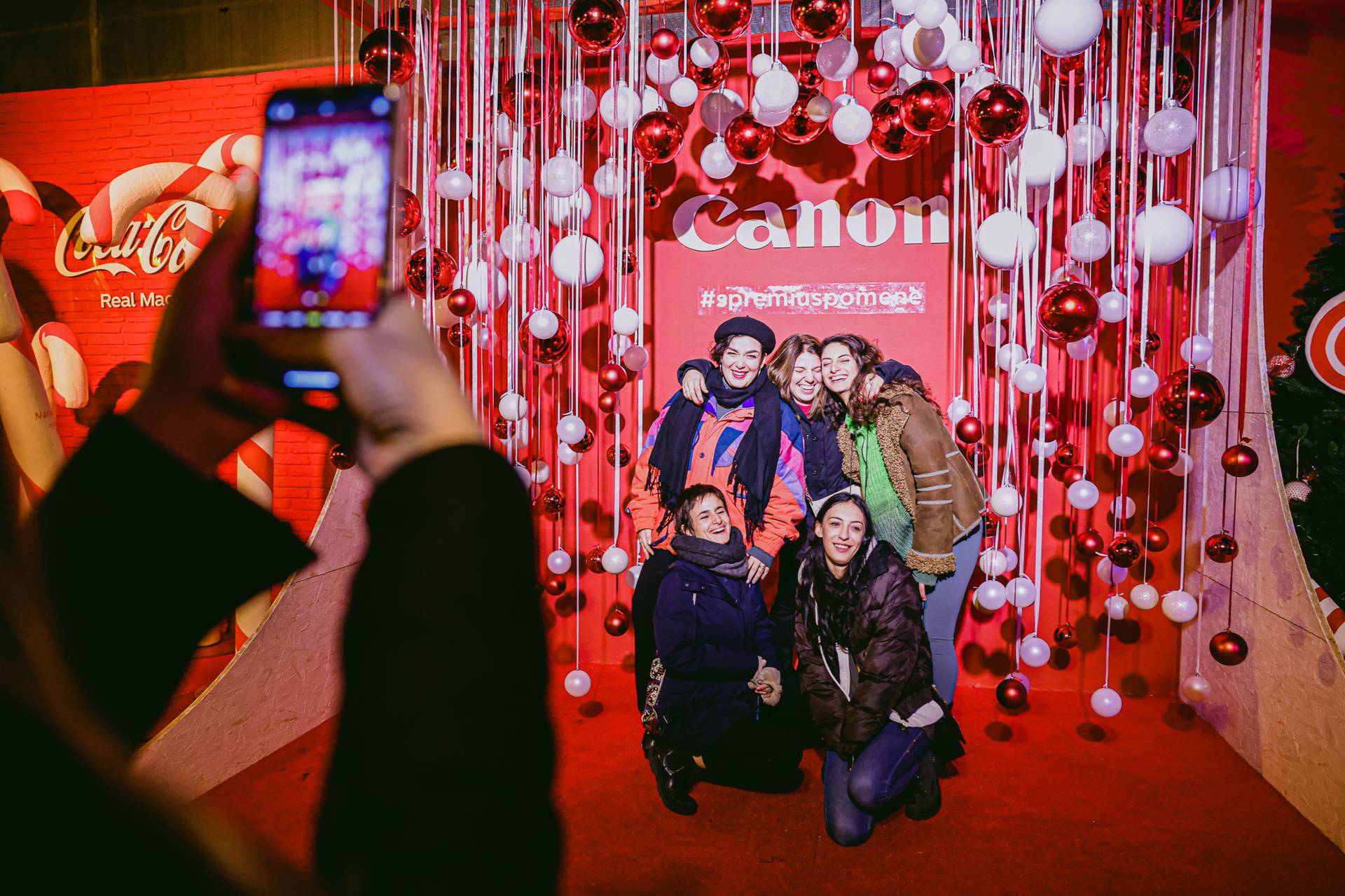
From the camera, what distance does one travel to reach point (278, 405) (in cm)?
45

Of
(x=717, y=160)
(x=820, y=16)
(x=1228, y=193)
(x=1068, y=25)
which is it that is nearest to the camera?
(x=1068, y=25)

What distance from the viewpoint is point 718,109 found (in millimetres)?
2822

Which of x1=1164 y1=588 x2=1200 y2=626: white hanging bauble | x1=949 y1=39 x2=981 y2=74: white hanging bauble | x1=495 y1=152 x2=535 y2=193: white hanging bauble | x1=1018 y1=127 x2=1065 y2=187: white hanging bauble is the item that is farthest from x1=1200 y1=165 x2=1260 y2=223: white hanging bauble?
x1=495 y1=152 x2=535 y2=193: white hanging bauble

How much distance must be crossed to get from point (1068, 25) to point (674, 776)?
2494 mm

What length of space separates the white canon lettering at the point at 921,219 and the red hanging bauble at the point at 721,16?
1.41m

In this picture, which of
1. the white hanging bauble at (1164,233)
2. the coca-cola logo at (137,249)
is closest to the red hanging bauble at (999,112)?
the white hanging bauble at (1164,233)

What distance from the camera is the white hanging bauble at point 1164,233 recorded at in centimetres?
221

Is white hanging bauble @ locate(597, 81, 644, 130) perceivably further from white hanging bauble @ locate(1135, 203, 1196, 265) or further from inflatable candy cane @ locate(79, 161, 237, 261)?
inflatable candy cane @ locate(79, 161, 237, 261)

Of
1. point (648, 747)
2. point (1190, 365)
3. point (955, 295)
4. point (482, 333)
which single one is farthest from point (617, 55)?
point (648, 747)

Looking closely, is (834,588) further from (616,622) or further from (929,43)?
(929,43)

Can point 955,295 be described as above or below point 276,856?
above

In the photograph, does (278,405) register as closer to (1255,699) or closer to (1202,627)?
(1255,699)

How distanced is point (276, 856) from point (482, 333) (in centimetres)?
290

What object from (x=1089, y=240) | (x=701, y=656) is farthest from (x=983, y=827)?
(x=1089, y=240)
